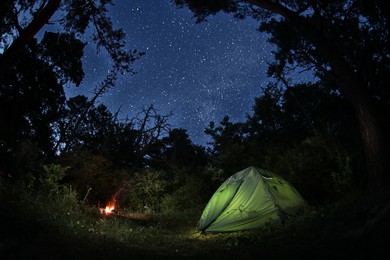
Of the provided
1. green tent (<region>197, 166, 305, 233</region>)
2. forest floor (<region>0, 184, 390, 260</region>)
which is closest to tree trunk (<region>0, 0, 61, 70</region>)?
forest floor (<region>0, 184, 390, 260</region>)

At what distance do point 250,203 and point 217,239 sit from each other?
4.99ft

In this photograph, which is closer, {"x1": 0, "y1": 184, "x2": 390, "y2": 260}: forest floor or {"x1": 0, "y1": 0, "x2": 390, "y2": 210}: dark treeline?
{"x1": 0, "y1": 184, "x2": 390, "y2": 260}: forest floor

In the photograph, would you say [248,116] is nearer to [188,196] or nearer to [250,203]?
[188,196]

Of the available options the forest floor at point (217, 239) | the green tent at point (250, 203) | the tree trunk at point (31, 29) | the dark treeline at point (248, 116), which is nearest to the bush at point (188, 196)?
the dark treeline at point (248, 116)

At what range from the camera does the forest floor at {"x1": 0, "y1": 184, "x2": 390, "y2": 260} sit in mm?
4125

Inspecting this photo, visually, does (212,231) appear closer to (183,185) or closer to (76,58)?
(183,185)

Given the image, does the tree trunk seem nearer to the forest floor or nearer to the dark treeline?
the dark treeline

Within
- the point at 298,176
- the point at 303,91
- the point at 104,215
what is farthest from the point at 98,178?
the point at 303,91

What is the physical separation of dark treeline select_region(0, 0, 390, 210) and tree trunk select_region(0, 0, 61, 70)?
25 millimetres

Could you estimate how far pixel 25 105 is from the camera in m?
15.9

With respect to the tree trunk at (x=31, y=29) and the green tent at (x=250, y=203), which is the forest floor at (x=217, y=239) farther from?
the tree trunk at (x=31, y=29)

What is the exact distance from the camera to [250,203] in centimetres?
860

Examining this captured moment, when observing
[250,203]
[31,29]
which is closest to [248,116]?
[250,203]

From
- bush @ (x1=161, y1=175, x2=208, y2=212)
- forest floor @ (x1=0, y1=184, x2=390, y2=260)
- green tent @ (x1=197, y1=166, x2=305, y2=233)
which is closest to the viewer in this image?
forest floor @ (x1=0, y1=184, x2=390, y2=260)
